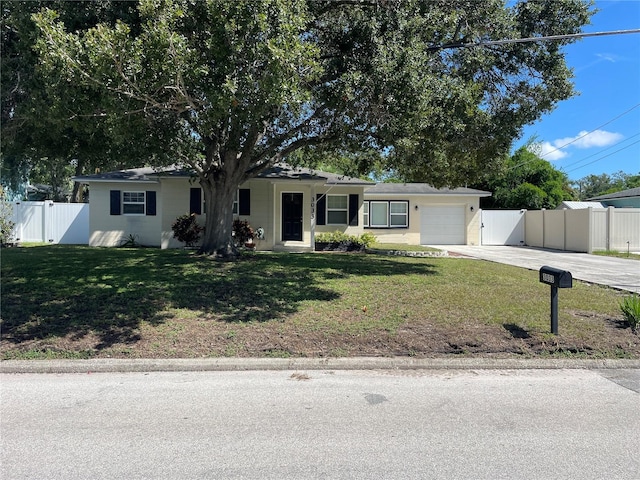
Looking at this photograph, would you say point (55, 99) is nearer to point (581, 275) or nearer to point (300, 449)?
point (300, 449)

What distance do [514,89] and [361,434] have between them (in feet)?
30.8

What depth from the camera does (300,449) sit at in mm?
3746

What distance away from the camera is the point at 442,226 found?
2498 cm

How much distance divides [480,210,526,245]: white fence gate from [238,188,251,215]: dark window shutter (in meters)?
14.6

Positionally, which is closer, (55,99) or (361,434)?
(361,434)

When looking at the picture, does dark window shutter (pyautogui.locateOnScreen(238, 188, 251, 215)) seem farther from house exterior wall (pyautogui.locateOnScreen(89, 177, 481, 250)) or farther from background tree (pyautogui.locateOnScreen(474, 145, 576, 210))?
background tree (pyautogui.locateOnScreen(474, 145, 576, 210))

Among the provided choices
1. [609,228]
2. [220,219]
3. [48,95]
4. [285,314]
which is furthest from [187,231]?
[609,228]

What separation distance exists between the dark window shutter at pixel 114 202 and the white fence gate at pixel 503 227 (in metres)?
19.1

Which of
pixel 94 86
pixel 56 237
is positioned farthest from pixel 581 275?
pixel 56 237

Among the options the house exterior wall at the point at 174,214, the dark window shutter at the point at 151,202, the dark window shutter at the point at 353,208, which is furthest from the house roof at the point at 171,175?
the dark window shutter at the point at 353,208

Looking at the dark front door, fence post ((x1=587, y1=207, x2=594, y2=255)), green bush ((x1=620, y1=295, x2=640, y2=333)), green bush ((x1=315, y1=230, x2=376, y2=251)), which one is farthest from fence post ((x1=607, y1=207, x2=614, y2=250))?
green bush ((x1=620, y1=295, x2=640, y2=333))

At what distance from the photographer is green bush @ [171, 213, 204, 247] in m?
16.8

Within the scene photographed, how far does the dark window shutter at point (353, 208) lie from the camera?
2009cm

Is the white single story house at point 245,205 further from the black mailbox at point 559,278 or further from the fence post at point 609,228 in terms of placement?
the fence post at point 609,228
